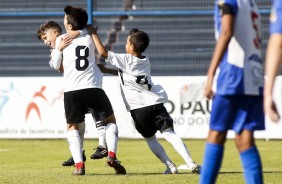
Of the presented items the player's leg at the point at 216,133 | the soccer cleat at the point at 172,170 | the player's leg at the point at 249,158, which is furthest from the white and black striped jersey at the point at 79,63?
the player's leg at the point at 249,158

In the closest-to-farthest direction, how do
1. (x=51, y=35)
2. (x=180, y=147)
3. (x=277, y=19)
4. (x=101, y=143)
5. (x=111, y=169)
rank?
(x=277, y=19), (x=180, y=147), (x=51, y=35), (x=101, y=143), (x=111, y=169)

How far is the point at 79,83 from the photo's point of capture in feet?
32.3

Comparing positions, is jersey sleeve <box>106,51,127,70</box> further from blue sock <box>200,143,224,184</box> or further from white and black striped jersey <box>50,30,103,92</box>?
blue sock <box>200,143,224,184</box>

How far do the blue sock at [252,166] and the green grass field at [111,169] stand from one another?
8.12ft

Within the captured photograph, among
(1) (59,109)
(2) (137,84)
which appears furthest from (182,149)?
Result: (1) (59,109)

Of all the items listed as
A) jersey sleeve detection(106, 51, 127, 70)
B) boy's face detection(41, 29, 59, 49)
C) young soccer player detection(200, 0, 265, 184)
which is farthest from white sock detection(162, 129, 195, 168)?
young soccer player detection(200, 0, 265, 184)

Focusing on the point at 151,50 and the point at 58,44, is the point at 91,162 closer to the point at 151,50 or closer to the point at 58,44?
the point at 58,44

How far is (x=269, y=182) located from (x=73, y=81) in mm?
2353

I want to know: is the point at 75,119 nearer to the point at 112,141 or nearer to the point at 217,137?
the point at 112,141

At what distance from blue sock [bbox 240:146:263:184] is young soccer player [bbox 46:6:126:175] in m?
3.37

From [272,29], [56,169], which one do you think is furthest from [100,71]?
[272,29]

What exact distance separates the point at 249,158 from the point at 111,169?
5.03 meters

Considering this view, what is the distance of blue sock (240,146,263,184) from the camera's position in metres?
6.51

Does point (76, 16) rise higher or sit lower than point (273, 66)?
lower
